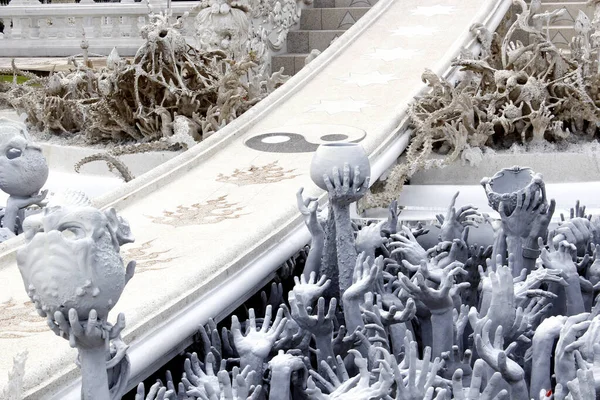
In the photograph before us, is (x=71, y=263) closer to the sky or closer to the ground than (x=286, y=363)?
closer to the sky

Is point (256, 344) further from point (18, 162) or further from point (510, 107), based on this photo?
point (510, 107)

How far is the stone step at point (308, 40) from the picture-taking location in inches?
393

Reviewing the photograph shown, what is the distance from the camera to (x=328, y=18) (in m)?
10.3

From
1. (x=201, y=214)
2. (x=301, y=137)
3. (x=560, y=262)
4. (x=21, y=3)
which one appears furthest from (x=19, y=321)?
(x=21, y=3)

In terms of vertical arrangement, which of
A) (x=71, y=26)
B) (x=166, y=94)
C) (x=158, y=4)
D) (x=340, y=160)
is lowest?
(x=71, y=26)

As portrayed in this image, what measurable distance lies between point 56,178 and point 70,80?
3.96 ft

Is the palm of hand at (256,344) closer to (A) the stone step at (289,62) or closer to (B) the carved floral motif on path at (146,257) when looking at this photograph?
(B) the carved floral motif on path at (146,257)

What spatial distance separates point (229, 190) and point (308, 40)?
4.94m

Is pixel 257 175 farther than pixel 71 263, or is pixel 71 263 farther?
pixel 257 175

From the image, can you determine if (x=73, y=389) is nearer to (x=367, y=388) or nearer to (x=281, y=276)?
(x=367, y=388)

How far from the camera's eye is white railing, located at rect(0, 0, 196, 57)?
13.8 m

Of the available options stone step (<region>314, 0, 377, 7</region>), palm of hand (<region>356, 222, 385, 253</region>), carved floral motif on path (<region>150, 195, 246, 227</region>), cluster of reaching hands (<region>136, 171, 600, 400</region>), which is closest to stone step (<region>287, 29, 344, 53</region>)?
stone step (<region>314, 0, 377, 7</region>)

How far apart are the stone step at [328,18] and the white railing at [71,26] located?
3.66 m

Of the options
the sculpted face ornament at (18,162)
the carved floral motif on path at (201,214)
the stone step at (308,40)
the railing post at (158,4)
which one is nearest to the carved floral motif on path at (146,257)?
the carved floral motif on path at (201,214)
